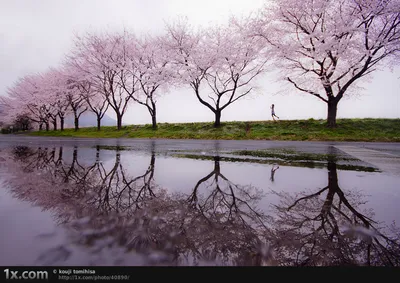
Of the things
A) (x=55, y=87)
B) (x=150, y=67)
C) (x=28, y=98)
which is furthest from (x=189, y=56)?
(x=28, y=98)

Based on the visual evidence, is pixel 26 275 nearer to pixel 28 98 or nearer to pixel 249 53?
pixel 249 53

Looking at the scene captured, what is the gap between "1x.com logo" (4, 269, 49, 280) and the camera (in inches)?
63.6

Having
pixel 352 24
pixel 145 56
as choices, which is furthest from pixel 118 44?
pixel 352 24

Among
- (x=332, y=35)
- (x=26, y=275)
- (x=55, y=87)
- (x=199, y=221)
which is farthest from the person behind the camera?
(x=55, y=87)

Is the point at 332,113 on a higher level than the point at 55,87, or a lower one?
lower

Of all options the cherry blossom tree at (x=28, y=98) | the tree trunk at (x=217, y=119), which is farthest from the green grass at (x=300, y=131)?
the cherry blossom tree at (x=28, y=98)

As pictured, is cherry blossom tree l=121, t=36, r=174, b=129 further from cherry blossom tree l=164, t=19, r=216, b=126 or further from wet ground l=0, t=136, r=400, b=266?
wet ground l=0, t=136, r=400, b=266

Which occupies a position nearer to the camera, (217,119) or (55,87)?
(217,119)

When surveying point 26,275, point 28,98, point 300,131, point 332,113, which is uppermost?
point 28,98

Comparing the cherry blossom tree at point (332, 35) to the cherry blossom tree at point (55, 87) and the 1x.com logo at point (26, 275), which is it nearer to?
the 1x.com logo at point (26, 275)

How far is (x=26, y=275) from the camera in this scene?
1.63 meters

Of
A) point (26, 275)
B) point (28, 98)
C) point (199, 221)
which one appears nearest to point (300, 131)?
point (199, 221)

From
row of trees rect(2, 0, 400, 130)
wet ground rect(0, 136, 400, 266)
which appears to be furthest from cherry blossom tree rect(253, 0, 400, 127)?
wet ground rect(0, 136, 400, 266)

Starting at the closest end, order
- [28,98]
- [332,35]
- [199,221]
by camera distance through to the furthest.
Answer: [199,221] → [332,35] → [28,98]
